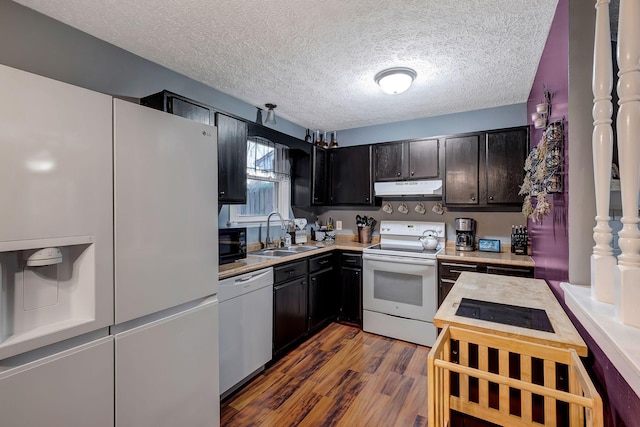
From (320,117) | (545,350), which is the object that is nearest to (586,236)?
(545,350)

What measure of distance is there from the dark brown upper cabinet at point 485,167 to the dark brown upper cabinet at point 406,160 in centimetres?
16

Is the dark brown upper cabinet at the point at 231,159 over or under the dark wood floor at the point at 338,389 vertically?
over

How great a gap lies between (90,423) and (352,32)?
234 centimetres

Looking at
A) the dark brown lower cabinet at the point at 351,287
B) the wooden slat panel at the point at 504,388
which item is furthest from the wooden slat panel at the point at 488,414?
the dark brown lower cabinet at the point at 351,287

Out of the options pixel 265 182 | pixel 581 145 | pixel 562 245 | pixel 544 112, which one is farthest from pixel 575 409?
pixel 265 182

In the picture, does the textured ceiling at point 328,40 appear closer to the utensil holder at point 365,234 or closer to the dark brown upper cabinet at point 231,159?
the dark brown upper cabinet at point 231,159

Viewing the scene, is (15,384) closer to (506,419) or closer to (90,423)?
(90,423)

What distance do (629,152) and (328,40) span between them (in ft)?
5.26

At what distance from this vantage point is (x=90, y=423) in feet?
3.88

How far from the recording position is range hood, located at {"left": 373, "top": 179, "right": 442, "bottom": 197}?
3184 millimetres

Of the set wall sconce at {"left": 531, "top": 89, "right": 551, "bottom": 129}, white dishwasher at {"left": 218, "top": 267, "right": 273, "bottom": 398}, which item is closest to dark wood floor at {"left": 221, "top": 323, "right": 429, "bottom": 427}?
white dishwasher at {"left": 218, "top": 267, "right": 273, "bottom": 398}

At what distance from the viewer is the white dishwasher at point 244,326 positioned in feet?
6.69

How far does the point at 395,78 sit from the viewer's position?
7.20 feet

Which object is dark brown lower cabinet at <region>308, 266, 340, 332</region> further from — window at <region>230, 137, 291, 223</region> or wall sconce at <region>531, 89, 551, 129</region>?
wall sconce at <region>531, 89, 551, 129</region>
